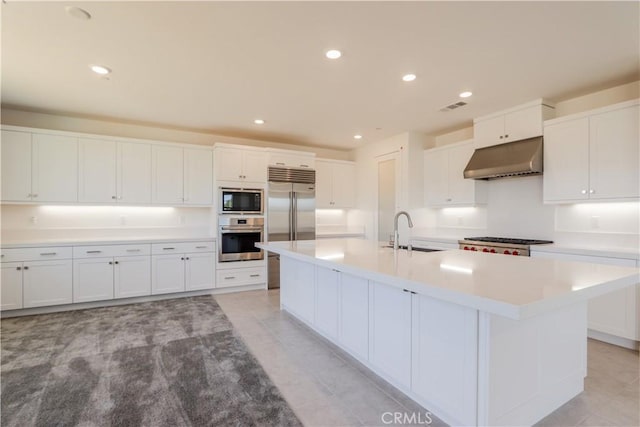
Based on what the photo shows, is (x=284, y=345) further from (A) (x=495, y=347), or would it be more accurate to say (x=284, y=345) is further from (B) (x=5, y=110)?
(B) (x=5, y=110)

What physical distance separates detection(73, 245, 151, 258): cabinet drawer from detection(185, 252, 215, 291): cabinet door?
0.60 meters

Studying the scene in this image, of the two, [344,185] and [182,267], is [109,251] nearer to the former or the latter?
[182,267]

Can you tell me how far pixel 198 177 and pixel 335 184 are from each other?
2.58 metres

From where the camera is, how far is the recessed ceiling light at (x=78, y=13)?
6.81 ft

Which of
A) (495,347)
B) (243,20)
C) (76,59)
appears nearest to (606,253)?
(495,347)

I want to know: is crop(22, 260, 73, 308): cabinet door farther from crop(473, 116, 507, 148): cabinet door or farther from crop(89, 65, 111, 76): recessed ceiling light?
crop(473, 116, 507, 148): cabinet door

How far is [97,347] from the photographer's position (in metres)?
2.86

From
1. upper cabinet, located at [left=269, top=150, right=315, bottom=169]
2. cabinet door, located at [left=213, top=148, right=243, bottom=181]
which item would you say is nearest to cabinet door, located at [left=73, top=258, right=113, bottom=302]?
cabinet door, located at [left=213, top=148, right=243, bottom=181]

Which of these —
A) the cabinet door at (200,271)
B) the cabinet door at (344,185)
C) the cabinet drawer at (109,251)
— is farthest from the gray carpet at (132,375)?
the cabinet door at (344,185)

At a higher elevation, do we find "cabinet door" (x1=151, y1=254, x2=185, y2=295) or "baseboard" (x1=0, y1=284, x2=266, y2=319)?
"cabinet door" (x1=151, y1=254, x2=185, y2=295)

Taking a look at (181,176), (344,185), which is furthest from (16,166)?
(344,185)

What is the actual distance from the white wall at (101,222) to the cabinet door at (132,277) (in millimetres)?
587

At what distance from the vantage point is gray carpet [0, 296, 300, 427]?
74.4 inches

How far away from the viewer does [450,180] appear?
4785 mm
